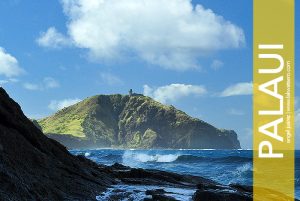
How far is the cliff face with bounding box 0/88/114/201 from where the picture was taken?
47.4 ft

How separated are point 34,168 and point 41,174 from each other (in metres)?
0.39

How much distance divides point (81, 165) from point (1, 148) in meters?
6.54

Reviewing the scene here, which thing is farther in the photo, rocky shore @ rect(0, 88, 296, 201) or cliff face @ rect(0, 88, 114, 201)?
rocky shore @ rect(0, 88, 296, 201)

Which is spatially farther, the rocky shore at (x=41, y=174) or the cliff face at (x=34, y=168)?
the rocky shore at (x=41, y=174)

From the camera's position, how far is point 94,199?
17.7 m

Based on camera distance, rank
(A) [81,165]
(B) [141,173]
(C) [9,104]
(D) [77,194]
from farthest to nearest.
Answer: (B) [141,173] → (A) [81,165] → (C) [9,104] → (D) [77,194]

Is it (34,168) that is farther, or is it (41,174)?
(34,168)

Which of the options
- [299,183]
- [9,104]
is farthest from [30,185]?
[299,183]

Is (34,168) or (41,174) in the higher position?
(34,168)

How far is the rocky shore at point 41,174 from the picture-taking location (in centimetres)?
1470

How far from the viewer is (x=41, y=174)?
17422mm

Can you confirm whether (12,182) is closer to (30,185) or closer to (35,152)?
(30,185)

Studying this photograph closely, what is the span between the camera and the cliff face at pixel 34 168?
14455 millimetres

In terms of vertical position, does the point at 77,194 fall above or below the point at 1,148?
below
